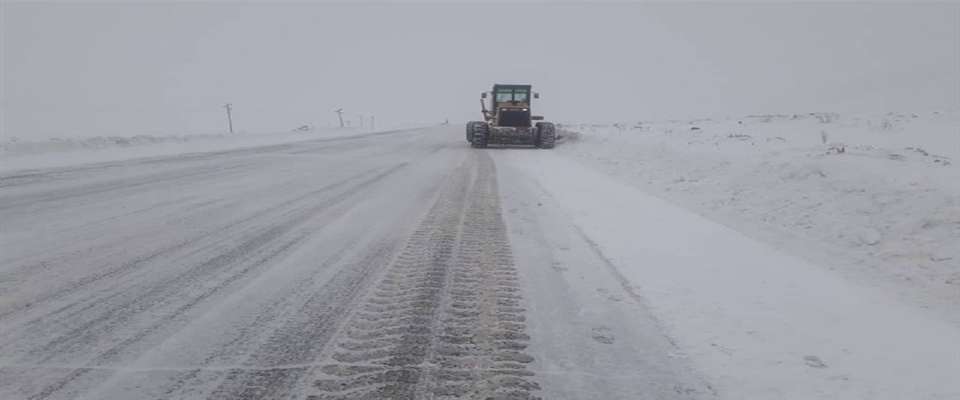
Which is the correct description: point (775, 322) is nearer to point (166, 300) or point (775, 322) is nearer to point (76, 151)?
point (166, 300)

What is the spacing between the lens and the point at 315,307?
12.0 ft

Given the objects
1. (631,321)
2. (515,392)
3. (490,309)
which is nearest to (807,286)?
(631,321)

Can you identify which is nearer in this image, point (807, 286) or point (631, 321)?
point (631, 321)

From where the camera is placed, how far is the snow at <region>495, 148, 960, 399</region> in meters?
2.77

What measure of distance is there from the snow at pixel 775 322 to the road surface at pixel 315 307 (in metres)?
0.23

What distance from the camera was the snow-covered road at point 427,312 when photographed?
270 centimetres

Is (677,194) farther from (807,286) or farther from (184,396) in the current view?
(184,396)

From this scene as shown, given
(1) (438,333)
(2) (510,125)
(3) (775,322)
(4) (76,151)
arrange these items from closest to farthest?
1. (1) (438,333)
2. (3) (775,322)
3. (4) (76,151)
4. (2) (510,125)

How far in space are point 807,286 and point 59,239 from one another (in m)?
6.35

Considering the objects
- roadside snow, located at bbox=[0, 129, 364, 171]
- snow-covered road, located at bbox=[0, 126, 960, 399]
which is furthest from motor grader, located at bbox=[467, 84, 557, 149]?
snow-covered road, located at bbox=[0, 126, 960, 399]

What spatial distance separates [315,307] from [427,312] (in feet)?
2.33

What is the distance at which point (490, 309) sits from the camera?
3658 millimetres

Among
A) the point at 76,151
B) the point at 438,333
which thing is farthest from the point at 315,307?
the point at 76,151

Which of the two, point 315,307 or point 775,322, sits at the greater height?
point 315,307
